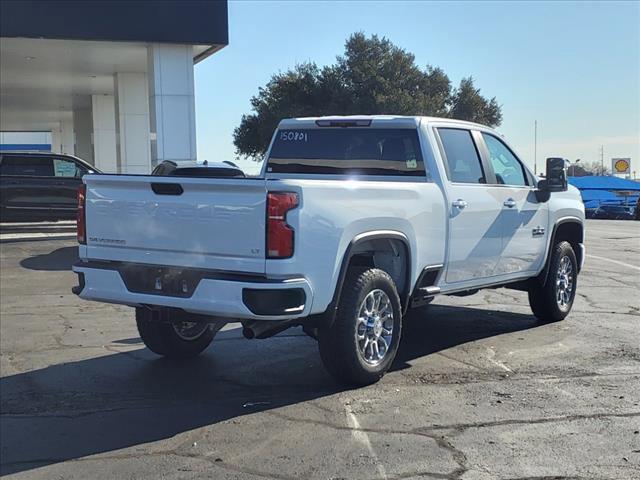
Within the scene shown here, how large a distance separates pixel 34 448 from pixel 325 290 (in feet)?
6.98

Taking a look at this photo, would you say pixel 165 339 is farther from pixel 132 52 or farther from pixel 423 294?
pixel 132 52

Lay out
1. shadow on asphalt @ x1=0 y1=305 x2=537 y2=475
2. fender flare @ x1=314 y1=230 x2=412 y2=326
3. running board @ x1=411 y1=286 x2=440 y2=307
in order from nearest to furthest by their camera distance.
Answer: shadow on asphalt @ x1=0 y1=305 x2=537 y2=475
fender flare @ x1=314 y1=230 x2=412 y2=326
running board @ x1=411 y1=286 x2=440 y2=307

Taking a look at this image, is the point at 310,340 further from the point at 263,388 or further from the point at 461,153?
the point at 461,153

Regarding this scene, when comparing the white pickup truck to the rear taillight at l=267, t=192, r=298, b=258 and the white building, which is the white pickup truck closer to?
the rear taillight at l=267, t=192, r=298, b=258

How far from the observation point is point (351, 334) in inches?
217

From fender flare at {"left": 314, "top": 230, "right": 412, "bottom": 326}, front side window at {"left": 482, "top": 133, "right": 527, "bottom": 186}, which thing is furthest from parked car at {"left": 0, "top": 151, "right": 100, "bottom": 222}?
fender flare at {"left": 314, "top": 230, "right": 412, "bottom": 326}

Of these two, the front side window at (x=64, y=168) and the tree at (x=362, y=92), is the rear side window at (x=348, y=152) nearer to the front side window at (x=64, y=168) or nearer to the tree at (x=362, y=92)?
the front side window at (x=64, y=168)

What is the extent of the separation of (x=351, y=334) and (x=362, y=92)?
35.8 m

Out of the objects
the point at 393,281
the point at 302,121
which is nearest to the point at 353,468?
the point at 393,281

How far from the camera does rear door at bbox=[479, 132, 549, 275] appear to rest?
24.2ft

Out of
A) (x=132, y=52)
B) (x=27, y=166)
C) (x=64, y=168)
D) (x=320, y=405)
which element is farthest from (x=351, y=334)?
(x=132, y=52)

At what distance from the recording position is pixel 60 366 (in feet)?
21.7

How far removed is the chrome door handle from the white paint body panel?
4 centimetres

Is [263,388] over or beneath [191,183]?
beneath
